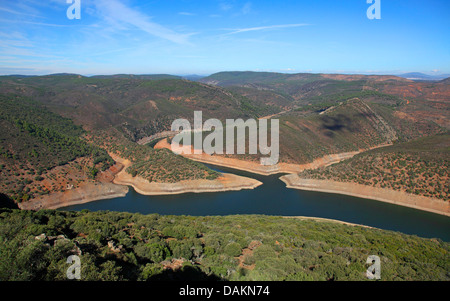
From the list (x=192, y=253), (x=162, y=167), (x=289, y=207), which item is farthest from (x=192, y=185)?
(x=192, y=253)

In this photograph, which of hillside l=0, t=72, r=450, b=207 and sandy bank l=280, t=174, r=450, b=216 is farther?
hillside l=0, t=72, r=450, b=207

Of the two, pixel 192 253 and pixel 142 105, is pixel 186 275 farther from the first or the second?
pixel 142 105

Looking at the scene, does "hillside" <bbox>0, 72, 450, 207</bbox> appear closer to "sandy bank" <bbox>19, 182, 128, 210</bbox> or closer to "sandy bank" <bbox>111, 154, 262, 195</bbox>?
"sandy bank" <bbox>111, 154, 262, 195</bbox>

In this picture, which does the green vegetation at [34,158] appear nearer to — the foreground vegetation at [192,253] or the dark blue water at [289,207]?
the dark blue water at [289,207]

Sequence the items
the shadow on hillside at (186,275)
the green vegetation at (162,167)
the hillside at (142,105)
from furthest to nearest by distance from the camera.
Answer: the hillside at (142,105) → the green vegetation at (162,167) → the shadow on hillside at (186,275)

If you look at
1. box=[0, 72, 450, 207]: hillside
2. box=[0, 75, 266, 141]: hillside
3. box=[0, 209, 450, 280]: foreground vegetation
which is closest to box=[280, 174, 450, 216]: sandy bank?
box=[0, 72, 450, 207]: hillside

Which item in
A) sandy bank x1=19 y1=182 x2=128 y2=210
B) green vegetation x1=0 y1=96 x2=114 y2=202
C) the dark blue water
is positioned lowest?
the dark blue water

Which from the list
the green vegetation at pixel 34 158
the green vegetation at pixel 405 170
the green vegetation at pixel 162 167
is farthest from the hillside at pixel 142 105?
the green vegetation at pixel 405 170

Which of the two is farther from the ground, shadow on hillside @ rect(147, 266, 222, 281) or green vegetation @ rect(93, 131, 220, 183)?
shadow on hillside @ rect(147, 266, 222, 281)

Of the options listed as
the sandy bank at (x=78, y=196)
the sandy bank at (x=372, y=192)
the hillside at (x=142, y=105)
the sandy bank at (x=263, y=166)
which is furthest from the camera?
the hillside at (x=142, y=105)
